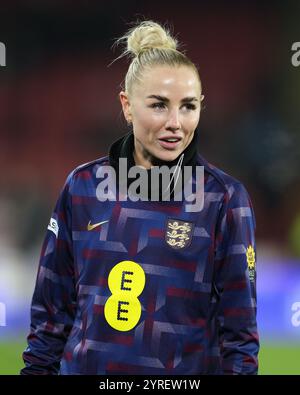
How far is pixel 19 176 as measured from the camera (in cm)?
731

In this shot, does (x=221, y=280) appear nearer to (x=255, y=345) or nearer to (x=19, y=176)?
(x=255, y=345)

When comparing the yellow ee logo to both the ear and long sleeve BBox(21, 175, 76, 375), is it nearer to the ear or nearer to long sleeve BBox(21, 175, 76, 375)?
long sleeve BBox(21, 175, 76, 375)

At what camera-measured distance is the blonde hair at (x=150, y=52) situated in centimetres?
210

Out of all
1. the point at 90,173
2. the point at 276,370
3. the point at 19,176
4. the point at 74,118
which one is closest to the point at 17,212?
the point at 19,176

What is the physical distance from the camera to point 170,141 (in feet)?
6.90

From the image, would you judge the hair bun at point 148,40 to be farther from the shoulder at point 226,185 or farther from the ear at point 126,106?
the shoulder at point 226,185

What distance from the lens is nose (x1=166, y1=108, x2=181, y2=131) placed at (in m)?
2.06

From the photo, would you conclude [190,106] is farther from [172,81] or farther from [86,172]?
[86,172]

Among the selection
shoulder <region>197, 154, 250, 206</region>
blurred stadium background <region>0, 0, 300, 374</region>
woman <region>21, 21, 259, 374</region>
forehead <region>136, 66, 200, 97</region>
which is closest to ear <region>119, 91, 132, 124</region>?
woman <region>21, 21, 259, 374</region>

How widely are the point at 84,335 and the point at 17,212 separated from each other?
4705mm

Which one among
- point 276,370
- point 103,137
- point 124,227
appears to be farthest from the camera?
point 103,137

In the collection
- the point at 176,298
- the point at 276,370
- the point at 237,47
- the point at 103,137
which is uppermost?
the point at 237,47

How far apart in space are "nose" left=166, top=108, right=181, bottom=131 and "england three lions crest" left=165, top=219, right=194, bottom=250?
0.87 ft

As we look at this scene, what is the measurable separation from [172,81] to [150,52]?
14 centimetres
